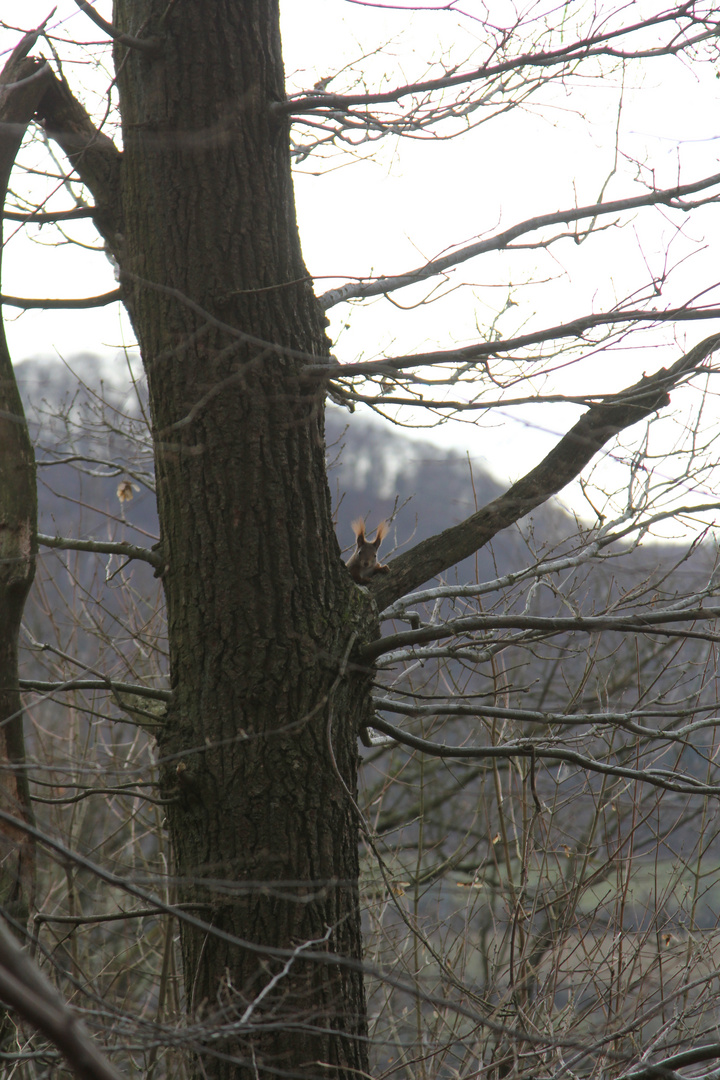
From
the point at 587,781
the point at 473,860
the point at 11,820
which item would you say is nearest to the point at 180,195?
the point at 11,820

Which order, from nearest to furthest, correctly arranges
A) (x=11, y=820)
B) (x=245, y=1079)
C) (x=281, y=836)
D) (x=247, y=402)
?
(x=11, y=820)
(x=245, y=1079)
(x=281, y=836)
(x=247, y=402)

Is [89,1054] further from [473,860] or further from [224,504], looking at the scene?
[473,860]

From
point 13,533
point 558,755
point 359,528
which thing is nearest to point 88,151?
point 13,533

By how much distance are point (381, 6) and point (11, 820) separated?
94.3 inches

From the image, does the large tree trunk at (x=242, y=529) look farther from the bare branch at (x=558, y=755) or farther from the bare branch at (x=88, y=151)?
the bare branch at (x=558, y=755)

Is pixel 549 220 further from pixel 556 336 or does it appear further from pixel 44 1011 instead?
pixel 44 1011

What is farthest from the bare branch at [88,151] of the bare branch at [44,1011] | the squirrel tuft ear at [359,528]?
the bare branch at [44,1011]

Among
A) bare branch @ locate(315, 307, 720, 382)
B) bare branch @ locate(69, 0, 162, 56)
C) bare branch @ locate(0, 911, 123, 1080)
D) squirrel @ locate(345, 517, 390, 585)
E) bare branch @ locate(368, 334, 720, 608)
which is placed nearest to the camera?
bare branch @ locate(0, 911, 123, 1080)

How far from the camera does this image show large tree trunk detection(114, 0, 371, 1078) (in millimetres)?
2555

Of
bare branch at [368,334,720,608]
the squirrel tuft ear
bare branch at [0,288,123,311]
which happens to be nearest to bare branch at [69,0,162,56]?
bare branch at [0,288,123,311]

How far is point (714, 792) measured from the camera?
8.46 feet

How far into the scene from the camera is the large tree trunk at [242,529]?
2.55 m

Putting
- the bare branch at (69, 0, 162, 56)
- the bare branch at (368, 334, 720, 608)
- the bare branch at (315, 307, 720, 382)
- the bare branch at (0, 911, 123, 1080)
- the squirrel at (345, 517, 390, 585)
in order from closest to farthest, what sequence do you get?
the bare branch at (0, 911, 123, 1080) → the bare branch at (315, 307, 720, 382) → the bare branch at (69, 0, 162, 56) → the bare branch at (368, 334, 720, 608) → the squirrel at (345, 517, 390, 585)

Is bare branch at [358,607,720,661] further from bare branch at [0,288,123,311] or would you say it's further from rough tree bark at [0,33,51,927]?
bare branch at [0,288,123,311]
